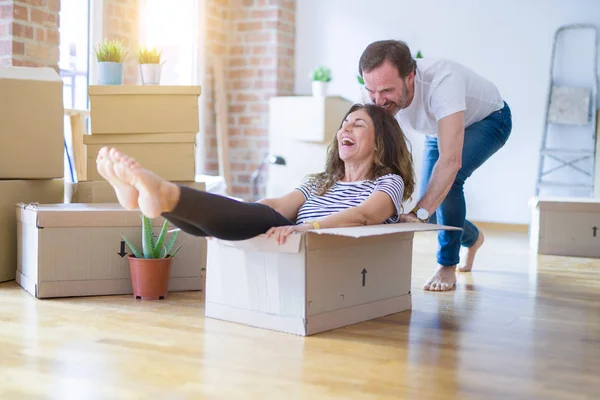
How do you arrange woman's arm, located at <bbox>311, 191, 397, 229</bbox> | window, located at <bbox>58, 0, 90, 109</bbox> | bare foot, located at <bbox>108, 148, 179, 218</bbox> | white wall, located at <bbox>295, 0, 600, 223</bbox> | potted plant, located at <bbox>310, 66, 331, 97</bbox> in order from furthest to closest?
potted plant, located at <bbox>310, 66, 331, 97</bbox> < white wall, located at <bbox>295, 0, 600, 223</bbox> < window, located at <bbox>58, 0, 90, 109</bbox> < woman's arm, located at <bbox>311, 191, 397, 229</bbox> < bare foot, located at <bbox>108, 148, 179, 218</bbox>

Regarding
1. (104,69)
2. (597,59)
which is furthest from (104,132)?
(597,59)

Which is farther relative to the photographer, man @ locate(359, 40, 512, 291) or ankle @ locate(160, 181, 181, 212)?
man @ locate(359, 40, 512, 291)

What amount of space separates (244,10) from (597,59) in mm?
2615

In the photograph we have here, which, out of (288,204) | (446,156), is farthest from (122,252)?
(446,156)

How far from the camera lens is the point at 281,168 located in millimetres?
5699

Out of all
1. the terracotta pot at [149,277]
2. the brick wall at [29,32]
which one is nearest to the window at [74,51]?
the brick wall at [29,32]

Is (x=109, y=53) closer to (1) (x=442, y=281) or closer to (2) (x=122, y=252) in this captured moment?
(2) (x=122, y=252)

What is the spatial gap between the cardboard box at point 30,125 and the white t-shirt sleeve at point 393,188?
1.37 m

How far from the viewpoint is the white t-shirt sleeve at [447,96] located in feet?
8.68

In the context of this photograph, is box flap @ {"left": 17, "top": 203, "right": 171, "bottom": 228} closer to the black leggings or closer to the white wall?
the black leggings

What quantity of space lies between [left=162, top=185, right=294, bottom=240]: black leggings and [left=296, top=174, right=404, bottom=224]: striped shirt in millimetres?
321

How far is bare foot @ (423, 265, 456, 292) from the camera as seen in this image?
298 centimetres

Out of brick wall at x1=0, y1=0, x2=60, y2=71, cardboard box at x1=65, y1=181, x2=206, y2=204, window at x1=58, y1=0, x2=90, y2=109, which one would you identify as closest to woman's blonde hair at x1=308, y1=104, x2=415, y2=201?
cardboard box at x1=65, y1=181, x2=206, y2=204

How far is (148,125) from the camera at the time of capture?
322 cm
